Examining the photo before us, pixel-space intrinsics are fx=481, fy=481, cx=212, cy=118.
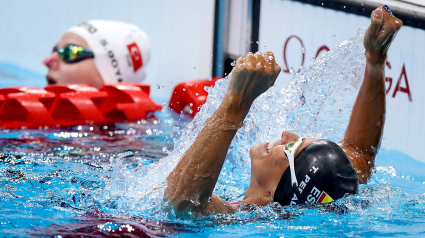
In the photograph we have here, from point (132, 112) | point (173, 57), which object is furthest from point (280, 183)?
point (173, 57)

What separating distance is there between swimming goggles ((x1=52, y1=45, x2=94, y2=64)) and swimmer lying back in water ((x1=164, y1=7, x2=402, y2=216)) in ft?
12.4

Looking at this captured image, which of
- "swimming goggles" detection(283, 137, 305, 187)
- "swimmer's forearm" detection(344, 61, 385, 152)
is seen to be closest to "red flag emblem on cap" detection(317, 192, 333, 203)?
"swimming goggles" detection(283, 137, 305, 187)

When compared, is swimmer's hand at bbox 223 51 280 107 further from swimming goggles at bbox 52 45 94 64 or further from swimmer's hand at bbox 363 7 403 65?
swimming goggles at bbox 52 45 94 64

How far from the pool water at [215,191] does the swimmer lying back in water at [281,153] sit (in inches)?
3.4

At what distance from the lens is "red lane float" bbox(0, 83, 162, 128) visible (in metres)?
4.30

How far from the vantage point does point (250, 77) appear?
1583 mm

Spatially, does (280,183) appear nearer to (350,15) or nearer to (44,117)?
(350,15)

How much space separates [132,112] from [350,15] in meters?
2.33

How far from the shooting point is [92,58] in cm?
548

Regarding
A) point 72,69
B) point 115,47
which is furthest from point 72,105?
point 115,47

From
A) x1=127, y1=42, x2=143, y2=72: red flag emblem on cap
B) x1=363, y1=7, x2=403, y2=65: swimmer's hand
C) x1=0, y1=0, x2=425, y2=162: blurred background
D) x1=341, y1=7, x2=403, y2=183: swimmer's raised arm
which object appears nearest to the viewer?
x1=363, y1=7, x2=403, y2=65: swimmer's hand

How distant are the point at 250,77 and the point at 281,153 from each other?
1.66 feet

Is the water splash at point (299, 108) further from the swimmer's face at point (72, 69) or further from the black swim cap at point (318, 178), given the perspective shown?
the swimmer's face at point (72, 69)

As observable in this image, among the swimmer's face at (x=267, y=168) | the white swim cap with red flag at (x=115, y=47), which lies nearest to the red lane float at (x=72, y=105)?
the white swim cap with red flag at (x=115, y=47)
